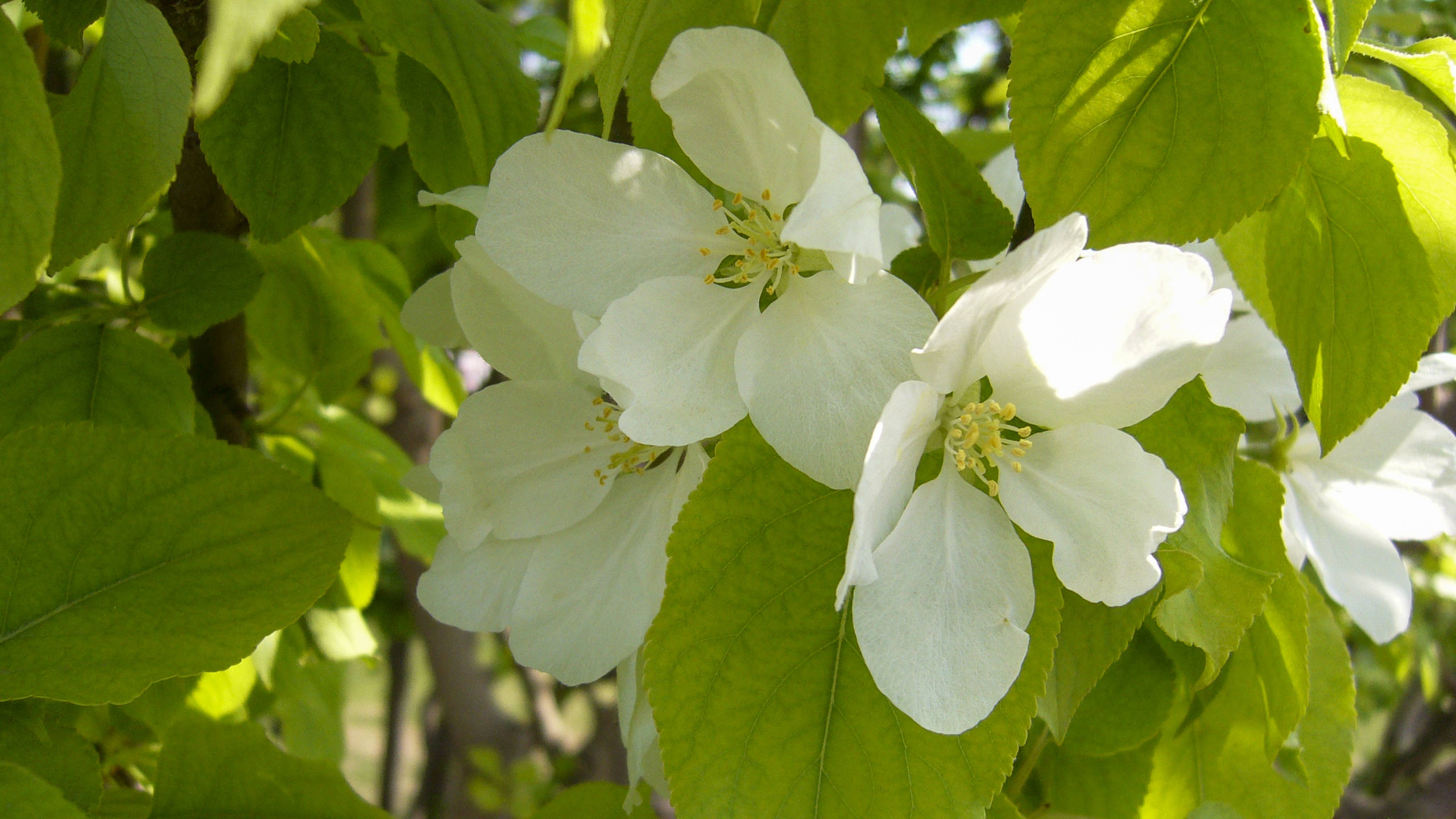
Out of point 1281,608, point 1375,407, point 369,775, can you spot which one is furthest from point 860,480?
point 369,775

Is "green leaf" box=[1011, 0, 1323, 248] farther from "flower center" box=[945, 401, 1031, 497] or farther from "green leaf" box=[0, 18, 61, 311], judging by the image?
"green leaf" box=[0, 18, 61, 311]

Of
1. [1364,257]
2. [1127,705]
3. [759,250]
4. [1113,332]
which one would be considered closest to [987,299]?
[1113,332]

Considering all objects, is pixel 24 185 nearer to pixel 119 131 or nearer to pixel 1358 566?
pixel 119 131

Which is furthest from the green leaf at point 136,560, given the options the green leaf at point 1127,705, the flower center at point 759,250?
the green leaf at point 1127,705

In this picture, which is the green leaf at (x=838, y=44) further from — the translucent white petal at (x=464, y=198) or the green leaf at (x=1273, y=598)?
the green leaf at (x=1273, y=598)

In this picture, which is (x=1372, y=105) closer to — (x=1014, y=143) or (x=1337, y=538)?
(x=1014, y=143)

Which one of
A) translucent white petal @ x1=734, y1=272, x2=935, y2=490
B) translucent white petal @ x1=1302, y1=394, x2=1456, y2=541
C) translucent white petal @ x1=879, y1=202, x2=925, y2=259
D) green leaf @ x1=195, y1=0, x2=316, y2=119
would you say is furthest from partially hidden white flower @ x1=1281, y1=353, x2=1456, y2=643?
green leaf @ x1=195, y1=0, x2=316, y2=119
